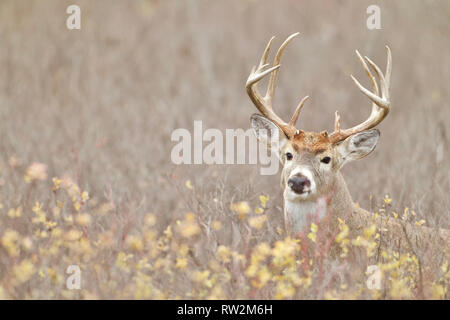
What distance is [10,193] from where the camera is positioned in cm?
670

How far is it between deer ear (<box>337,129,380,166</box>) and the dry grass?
0.56 meters

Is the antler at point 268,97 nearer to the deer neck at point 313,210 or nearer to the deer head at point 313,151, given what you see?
the deer head at point 313,151

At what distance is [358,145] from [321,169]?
492mm

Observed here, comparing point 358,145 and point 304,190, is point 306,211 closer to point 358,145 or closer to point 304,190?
point 304,190

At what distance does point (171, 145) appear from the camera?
9.42 m

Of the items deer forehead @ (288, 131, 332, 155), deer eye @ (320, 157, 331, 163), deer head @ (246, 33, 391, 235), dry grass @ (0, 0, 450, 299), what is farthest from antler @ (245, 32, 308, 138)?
dry grass @ (0, 0, 450, 299)

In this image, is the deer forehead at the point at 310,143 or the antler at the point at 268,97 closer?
the deer forehead at the point at 310,143

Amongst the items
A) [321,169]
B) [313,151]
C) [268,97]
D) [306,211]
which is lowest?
[306,211]

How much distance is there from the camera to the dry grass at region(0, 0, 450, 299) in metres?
4.83

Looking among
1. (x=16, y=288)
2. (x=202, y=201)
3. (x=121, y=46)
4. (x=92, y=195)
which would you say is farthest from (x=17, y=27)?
(x=16, y=288)

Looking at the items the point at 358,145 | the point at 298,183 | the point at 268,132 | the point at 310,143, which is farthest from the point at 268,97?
the point at 298,183

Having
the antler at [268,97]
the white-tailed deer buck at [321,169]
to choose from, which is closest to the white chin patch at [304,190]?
the white-tailed deer buck at [321,169]

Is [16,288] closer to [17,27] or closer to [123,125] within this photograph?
[123,125]

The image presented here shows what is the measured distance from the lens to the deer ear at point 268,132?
20.2 ft
